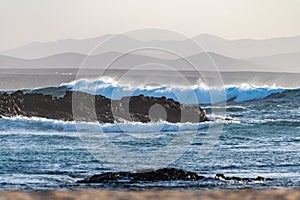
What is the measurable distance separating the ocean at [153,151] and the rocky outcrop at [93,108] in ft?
5.07

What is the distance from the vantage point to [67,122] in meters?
30.4

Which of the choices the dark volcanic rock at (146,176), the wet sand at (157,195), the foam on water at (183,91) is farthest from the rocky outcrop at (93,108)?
the wet sand at (157,195)

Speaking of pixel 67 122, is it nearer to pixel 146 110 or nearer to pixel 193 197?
pixel 146 110

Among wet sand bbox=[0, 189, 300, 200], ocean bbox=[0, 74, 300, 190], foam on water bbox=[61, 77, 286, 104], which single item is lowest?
ocean bbox=[0, 74, 300, 190]

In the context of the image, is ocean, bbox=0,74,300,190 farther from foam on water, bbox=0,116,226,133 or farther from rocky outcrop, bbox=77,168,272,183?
rocky outcrop, bbox=77,168,272,183

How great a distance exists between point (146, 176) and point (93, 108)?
18.5 meters

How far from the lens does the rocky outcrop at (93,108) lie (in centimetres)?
3234

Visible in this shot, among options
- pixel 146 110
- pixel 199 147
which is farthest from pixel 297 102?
pixel 199 147

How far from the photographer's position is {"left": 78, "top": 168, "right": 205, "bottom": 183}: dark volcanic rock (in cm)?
1429

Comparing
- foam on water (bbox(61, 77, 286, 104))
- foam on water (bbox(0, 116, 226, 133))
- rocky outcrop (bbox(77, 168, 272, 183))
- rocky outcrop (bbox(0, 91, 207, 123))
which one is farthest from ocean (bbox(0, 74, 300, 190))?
foam on water (bbox(61, 77, 286, 104))

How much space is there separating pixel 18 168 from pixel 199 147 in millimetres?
7058

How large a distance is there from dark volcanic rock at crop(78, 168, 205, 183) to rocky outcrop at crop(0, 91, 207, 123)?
16.2 metres

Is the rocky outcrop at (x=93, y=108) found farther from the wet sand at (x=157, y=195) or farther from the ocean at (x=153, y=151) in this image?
the wet sand at (x=157, y=195)

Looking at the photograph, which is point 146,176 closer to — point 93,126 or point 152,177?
point 152,177
